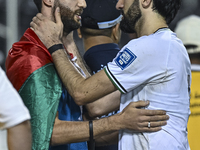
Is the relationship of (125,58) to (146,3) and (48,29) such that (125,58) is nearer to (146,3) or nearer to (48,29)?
(146,3)

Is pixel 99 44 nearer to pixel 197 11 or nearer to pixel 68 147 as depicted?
pixel 68 147

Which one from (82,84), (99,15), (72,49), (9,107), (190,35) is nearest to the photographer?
(9,107)

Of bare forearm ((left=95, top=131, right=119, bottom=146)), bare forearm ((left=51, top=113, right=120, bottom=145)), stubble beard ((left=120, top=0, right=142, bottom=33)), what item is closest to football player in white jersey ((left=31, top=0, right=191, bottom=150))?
bare forearm ((left=51, top=113, right=120, bottom=145))

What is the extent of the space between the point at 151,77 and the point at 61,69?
579 mm

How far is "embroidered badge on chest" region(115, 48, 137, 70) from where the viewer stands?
6.51 ft

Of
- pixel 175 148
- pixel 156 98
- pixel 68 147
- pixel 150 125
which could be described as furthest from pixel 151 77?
pixel 68 147

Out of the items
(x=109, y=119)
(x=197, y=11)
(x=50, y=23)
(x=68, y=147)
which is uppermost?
(x=50, y=23)

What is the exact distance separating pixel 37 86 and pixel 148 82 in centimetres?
69

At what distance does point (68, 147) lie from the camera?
87.4 inches

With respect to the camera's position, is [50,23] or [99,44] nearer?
[50,23]

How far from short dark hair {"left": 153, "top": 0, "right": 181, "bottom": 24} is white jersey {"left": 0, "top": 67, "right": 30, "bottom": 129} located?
129 centimetres

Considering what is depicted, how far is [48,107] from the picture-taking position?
2.04 metres

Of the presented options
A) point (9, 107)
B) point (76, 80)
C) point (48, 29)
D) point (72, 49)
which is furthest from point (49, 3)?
point (9, 107)

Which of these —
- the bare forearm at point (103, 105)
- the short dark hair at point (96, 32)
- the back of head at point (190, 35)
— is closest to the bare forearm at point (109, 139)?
the bare forearm at point (103, 105)
